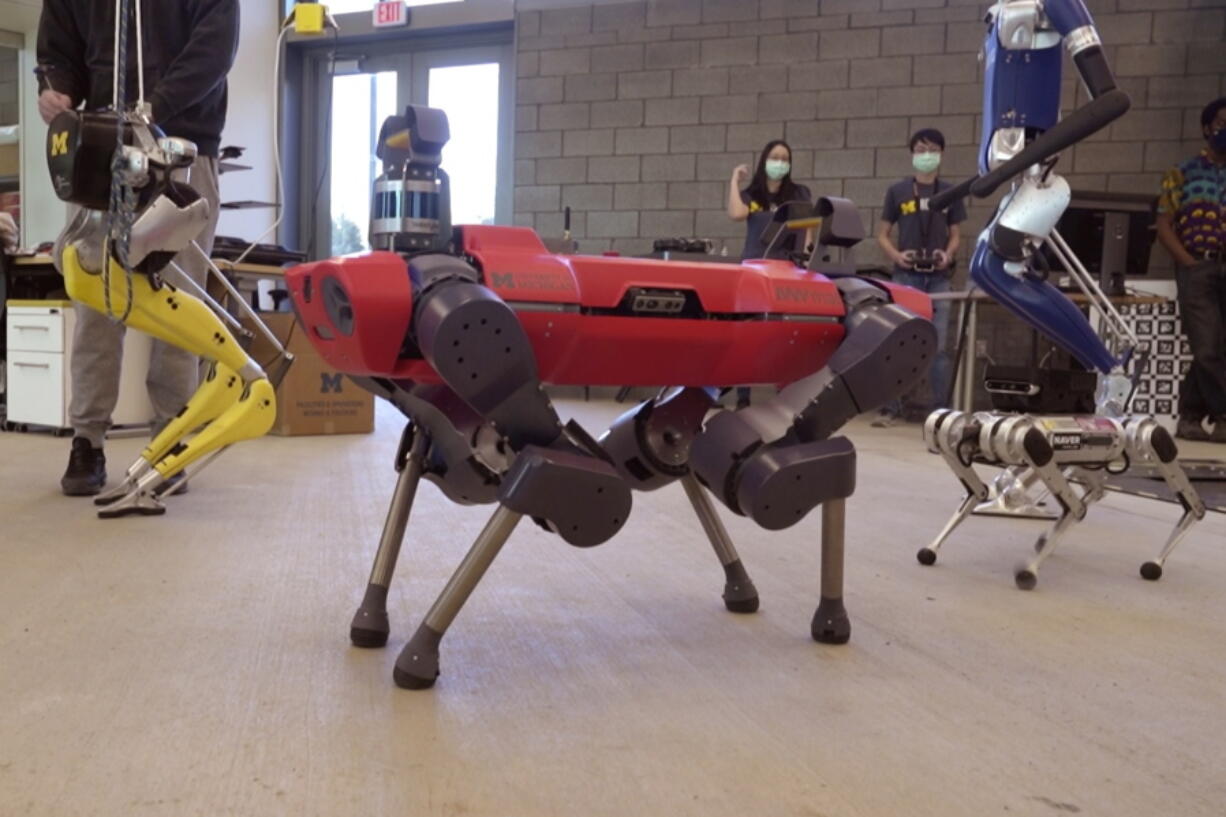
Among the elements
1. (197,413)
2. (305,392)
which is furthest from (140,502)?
(305,392)

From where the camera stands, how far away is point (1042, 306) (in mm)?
2189

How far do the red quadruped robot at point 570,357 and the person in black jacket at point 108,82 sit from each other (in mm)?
1400

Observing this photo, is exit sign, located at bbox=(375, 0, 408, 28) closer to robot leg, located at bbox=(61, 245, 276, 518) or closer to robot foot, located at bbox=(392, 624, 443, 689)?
robot leg, located at bbox=(61, 245, 276, 518)

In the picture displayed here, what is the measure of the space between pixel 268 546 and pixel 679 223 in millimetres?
4730

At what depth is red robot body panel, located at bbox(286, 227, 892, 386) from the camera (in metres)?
1.12

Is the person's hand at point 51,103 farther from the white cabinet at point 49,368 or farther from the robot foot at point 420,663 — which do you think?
the robot foot at point 420,663

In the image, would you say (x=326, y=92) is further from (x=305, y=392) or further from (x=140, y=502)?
(x=140, y=502)

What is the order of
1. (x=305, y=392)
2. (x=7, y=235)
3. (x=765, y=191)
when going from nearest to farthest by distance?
(x=305, y=392) < (x=7, y=235) < (x=765, y=191)

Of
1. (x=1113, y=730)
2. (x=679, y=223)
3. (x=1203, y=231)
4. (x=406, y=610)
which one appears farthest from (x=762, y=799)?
(x=679, y=223)

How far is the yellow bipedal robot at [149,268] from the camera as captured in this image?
189 centimetres

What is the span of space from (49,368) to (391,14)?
397 cm

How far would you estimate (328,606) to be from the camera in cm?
155

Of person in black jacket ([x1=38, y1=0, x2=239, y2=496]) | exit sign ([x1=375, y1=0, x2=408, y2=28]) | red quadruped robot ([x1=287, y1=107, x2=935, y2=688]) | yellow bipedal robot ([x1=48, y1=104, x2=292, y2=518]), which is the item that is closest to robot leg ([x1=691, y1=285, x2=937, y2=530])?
red quadruped robot ([x1=287, y1=107, x2=935, y2=688])

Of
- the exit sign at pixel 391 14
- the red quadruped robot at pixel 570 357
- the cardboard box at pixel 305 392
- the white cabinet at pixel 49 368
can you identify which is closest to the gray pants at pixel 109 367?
the cardboard box at pixel 305 392
